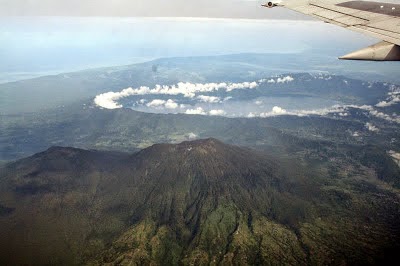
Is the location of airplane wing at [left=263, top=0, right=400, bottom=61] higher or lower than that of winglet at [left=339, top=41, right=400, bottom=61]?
higher

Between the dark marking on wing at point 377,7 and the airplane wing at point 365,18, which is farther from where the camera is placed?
the dark marking on wing at point 377,7

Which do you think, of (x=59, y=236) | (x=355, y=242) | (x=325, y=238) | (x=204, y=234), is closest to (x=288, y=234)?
(x=325, y=238)

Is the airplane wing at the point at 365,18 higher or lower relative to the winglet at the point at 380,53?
higher

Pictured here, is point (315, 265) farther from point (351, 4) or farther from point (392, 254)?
point (351, 4)

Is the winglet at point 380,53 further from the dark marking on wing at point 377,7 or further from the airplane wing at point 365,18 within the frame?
the dark marking on wing at point 377,7

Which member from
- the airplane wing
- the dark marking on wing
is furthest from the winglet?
the dark marking on wing

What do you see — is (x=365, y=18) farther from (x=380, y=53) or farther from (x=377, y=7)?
(x=380, y=53)

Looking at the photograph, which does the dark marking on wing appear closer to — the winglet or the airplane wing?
the airplane wing

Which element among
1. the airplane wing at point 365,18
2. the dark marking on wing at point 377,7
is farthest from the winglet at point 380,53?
the dark marking on wing at point 377,7
